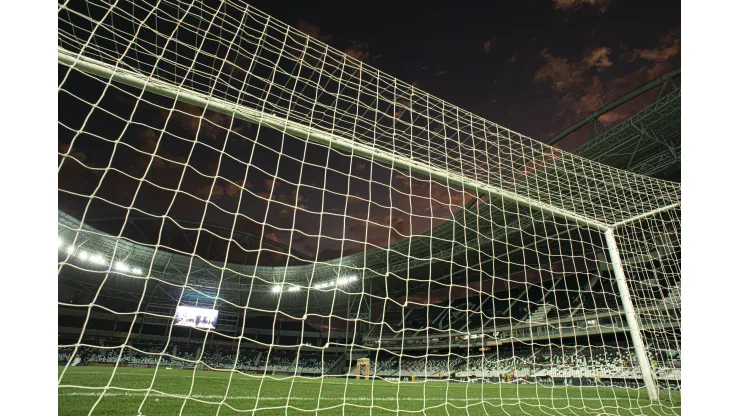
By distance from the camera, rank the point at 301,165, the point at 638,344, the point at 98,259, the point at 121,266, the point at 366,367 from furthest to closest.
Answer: the point at 121,266, the point at 98,259, the point at 366,367, the point at 638,344, the point at 301,165

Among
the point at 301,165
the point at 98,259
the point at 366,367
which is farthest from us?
the point at 98,259

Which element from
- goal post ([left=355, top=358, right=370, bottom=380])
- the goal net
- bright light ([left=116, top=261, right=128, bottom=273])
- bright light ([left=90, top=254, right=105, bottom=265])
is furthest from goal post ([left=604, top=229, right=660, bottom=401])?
bright light ([left=116, top=261, right=128, bottom=273])

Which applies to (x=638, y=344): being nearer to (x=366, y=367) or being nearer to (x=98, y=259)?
(x=366, y=367)

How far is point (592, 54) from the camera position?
10758 mm

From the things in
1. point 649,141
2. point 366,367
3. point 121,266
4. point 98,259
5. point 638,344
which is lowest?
point 366,367

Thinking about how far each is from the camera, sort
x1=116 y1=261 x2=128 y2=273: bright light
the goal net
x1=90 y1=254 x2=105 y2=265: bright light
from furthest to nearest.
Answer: x1=116 y1=261 x2=128 y2=273: bright light < x1=90 y1=254 x2=105 y2=265: bright light < the goal net

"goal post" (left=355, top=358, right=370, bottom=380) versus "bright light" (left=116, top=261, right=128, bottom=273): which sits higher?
"bright light" (left=116, top=261, right=128, bottom=273)

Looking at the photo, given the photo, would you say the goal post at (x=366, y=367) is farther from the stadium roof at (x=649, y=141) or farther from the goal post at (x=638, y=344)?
the stadium roof at (x=649, y=141)

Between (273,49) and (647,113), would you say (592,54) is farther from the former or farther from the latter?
(273,49)

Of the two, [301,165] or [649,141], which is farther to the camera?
[649,141]

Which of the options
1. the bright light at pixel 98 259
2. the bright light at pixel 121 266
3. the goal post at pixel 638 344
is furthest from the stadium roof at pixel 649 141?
the bright light at pixel 121 266

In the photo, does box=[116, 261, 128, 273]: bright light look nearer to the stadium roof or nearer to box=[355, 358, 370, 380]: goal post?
box=[355, 358, 370, 380]: goal post

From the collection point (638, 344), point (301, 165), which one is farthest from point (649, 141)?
point (301, 165)
